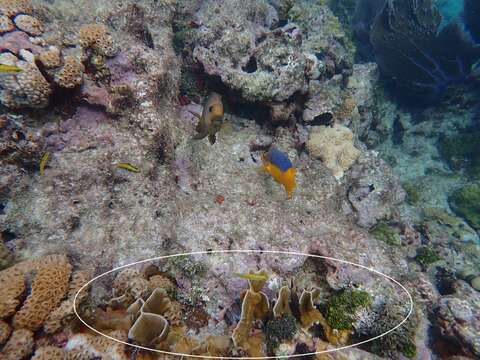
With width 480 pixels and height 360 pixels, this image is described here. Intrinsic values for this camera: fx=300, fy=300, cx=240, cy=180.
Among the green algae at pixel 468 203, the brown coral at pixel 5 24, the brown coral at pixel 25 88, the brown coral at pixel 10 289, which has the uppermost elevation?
the green algae at pixel 468 203

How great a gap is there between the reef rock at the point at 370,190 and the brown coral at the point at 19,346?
545 cm

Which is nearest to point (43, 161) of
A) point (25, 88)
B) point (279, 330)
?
point (25, 88)

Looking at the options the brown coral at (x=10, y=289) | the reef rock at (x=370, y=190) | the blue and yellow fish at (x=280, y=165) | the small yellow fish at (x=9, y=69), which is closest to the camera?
the brown coral at (x=10, y=289)

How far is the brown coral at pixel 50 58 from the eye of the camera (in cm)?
362

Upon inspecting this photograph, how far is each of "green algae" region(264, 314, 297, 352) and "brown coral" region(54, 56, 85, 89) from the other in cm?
372

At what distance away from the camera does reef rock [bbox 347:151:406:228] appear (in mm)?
6070

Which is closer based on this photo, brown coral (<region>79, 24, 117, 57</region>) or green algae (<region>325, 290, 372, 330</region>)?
green algae (<region>325, 290, 372, 330</region>)

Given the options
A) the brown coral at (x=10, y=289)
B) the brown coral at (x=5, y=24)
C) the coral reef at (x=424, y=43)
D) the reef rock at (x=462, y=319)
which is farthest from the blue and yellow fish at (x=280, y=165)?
the coral reef at (x=424, y=43)

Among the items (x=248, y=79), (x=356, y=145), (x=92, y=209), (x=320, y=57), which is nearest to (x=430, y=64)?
(x=320, y=57)

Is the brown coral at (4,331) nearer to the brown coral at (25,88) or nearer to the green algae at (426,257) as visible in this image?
the brown coral at (25,88)

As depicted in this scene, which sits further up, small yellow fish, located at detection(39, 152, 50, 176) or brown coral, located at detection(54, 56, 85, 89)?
brown coral, located at detection(54, 56, 85, 89)

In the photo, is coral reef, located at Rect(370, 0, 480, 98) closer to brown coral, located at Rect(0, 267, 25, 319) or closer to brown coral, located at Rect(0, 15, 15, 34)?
brown coral, located at Rect(0, 15, 15, 34)

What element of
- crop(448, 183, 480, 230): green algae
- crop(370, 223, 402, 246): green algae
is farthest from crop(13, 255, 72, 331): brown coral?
crop(448, 183, 480, 230): green algae

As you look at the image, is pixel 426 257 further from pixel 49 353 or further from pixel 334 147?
pixel 49 353
